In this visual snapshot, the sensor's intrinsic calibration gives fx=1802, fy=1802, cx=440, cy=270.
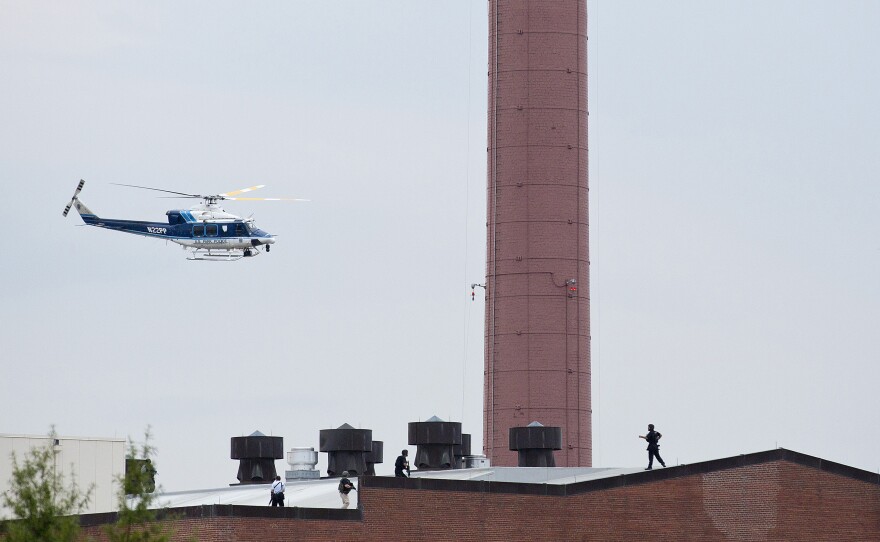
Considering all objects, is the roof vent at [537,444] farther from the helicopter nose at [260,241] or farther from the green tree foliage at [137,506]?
the green tree foliage at [137,506]

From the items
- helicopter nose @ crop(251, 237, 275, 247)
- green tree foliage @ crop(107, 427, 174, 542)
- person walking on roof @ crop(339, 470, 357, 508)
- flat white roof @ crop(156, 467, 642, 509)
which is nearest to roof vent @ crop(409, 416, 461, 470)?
flat white roof @ crop(156, 467, 642, 509)

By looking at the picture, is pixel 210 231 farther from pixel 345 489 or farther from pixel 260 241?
pixel 345 489

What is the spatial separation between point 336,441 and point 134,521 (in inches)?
1298

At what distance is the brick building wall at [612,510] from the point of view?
48031 mm

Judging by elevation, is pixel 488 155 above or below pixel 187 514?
above

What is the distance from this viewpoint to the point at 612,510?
2085 inches

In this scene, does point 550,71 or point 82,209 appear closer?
point 550,71

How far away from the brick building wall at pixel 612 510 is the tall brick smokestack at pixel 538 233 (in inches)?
769

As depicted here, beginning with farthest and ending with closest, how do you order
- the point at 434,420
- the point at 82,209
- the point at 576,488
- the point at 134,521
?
the point at 82,209
the point at 434,420
the point at 576,488
the point at 134,521

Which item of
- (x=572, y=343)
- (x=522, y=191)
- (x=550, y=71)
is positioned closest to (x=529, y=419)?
(x=572, y=343)

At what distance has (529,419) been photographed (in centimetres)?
7369

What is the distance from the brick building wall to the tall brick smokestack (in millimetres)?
19528

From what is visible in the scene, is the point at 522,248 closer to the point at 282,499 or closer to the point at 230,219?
the point at 230,219

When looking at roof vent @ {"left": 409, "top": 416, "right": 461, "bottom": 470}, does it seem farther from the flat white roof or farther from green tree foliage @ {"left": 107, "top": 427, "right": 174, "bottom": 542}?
green tree foliage @ {"left": 107, "top": 427, "right": 174, "bottom": 542}
